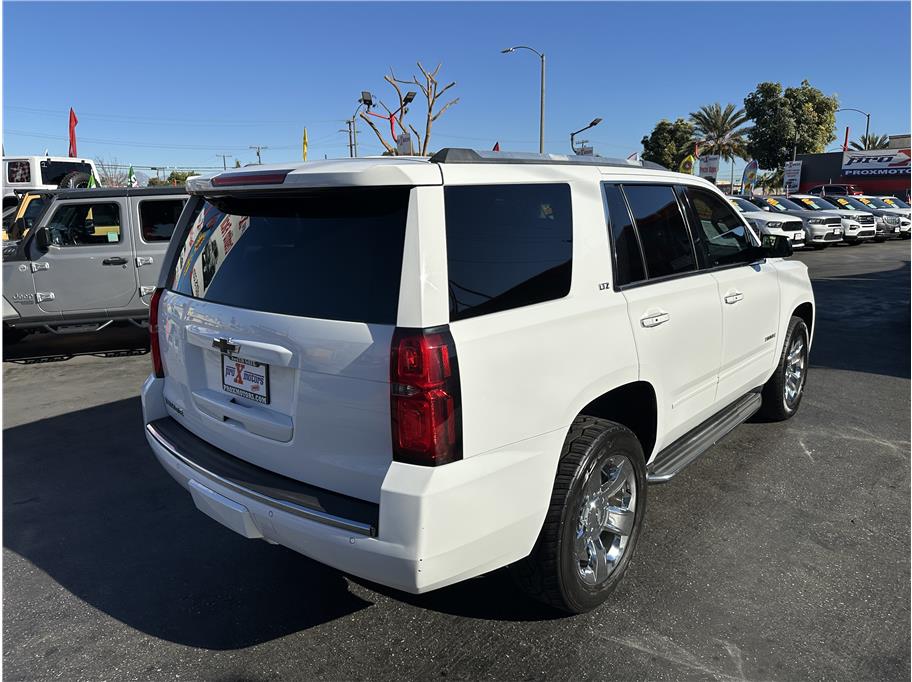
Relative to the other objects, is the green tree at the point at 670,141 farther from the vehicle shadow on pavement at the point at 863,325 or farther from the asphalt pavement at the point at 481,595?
the asphalt pavement at the point at 481,595

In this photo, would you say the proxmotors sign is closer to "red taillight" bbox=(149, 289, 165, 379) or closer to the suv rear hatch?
"red taillight" bbox=(149, 289, 165, 379)

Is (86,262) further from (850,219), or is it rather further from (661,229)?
(850,219)

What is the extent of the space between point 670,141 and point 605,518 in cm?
6273

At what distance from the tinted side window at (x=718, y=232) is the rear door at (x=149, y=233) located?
617cm

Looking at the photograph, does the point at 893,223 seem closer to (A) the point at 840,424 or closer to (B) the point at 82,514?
(A) the point at 840,424

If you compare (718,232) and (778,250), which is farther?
(778,250)

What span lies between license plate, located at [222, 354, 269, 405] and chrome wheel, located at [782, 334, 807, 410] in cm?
394

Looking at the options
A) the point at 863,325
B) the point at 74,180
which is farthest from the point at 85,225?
the point at 74,180

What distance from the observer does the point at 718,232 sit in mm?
4168

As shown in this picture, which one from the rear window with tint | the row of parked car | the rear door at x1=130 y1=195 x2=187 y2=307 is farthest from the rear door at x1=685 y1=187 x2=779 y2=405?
the row of parked car

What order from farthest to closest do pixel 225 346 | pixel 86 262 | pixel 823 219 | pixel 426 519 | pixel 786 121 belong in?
1. pixel 786 121
2. pixel 823 219
3. pixel 86 262
4. pixel 225 346
5. pixel 426 519

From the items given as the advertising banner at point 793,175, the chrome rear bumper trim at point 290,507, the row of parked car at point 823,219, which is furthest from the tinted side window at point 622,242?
the advertising banner at point 793,175

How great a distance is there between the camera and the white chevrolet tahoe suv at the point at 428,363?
2.24 metres

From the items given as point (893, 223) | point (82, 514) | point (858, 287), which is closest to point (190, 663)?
point (82, 514)
